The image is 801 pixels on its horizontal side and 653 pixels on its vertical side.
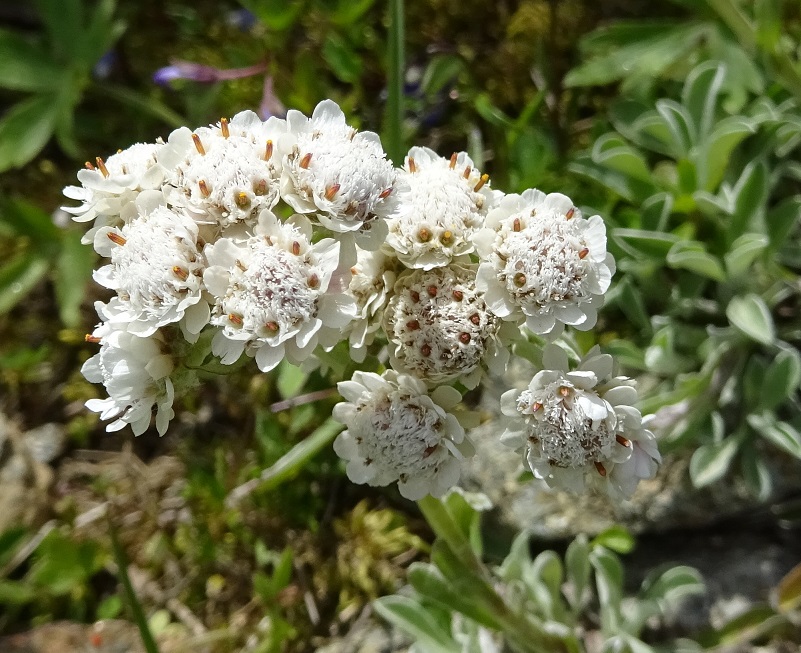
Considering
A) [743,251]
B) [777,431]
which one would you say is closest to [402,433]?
[743,251]

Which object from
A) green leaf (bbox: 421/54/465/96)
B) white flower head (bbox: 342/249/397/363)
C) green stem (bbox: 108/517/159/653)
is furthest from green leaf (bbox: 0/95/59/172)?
white flower head (bbox: 342/249/397/363)

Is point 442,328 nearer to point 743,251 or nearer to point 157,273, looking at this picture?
point 157,273

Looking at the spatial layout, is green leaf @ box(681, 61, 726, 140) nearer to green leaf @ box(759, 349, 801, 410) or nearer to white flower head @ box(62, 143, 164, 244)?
green leaf @ box(759, 349, 801, 410)

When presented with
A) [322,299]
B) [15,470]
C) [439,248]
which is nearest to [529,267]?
[439,248]

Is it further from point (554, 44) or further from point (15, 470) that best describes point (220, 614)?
point (554, 44)

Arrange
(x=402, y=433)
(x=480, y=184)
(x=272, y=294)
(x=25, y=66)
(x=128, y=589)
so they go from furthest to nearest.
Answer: (x=25, y=66), (x=128, y=589), (x=480, y=184), (x=402, y=433), (x=272, y=294)

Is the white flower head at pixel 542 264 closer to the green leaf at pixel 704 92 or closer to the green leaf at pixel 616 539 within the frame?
the green leaf at pixel 616 539
